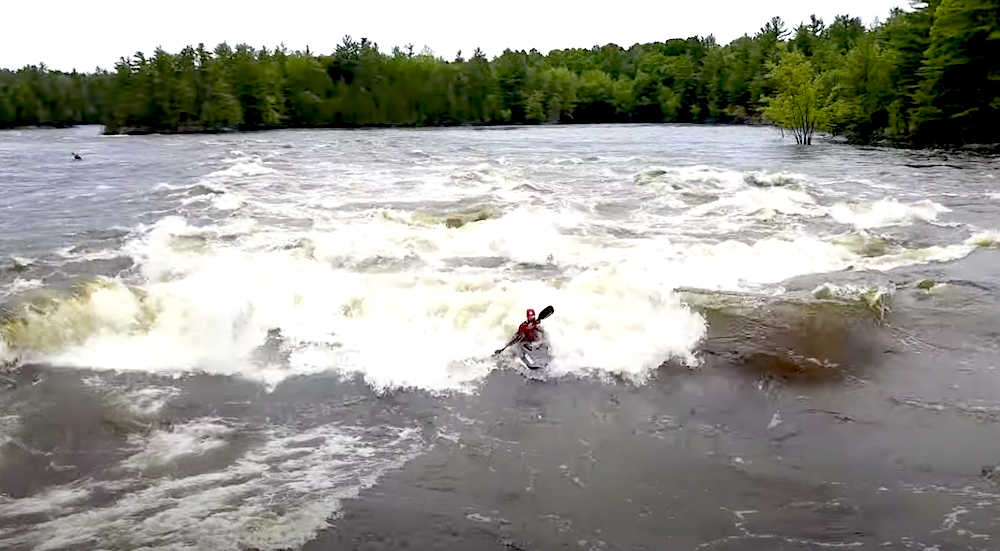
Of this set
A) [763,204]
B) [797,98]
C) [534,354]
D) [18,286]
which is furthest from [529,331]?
[797,98]

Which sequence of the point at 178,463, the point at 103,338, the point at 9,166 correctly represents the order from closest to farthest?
the point at 178,463 < the point at 103,338 < the point at 9,166

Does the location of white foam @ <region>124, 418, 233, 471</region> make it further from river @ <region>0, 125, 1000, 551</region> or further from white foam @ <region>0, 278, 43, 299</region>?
white foam @ <region>0, 278, 43, 299</region>

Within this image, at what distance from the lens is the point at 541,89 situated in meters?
110

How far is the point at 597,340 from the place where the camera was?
1175 centimetres

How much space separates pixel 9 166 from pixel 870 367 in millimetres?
44051

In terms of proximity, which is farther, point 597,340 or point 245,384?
point 597,340

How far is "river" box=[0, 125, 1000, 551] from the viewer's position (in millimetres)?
7273

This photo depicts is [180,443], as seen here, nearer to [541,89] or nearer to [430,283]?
[430,283]

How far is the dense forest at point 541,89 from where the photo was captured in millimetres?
48250

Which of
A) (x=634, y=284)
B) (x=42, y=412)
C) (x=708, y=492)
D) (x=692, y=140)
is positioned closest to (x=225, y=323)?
(x=42, y=412)

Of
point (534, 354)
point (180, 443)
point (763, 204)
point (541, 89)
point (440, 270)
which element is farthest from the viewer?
point (541, 89)

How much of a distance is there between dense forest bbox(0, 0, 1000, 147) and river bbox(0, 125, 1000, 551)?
29.2m

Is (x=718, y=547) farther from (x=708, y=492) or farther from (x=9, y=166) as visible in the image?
(x=9, y=166)

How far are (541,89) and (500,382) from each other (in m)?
103
